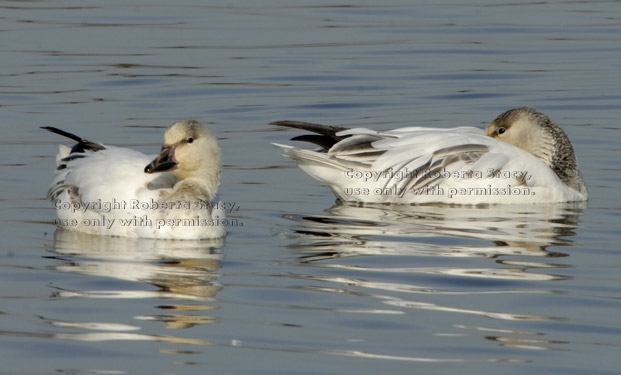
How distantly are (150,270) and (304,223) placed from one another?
2.07 metres

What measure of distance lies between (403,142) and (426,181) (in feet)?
1.41

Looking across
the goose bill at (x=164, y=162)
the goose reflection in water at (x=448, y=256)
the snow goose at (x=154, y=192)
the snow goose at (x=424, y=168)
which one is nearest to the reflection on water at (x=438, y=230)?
the goose reflection in water at (x=448, y=256)

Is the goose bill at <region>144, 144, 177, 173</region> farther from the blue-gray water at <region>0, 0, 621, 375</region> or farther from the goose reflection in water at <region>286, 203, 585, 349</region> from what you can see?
the goose reflection in water at <region>286, 203, 585, 349</region>

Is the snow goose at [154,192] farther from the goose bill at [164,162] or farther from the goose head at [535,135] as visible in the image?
the goose head at [535,135]

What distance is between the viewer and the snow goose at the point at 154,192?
30.8ft

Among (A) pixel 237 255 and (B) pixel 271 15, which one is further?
(B) pixel 271 15

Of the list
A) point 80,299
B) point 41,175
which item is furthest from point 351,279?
point 41,175

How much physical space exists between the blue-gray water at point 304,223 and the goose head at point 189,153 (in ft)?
1.81

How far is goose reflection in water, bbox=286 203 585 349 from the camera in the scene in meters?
7.64

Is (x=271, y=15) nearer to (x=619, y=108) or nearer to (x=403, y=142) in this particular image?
(x=619, y=108)

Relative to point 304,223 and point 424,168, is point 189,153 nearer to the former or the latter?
Result: point 304,223

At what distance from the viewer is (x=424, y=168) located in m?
11.2

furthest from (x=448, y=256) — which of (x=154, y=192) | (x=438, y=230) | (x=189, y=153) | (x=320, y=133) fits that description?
(x=320, y=133)

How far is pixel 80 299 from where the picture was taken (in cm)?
766
